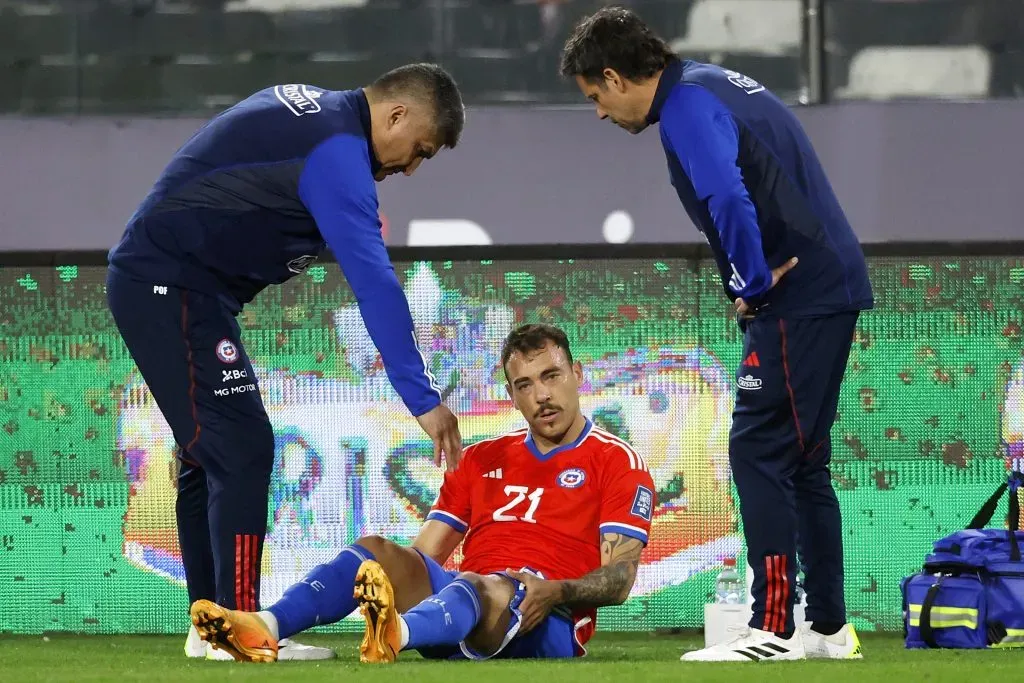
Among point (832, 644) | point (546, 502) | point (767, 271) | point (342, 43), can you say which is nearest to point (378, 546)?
point (546, 502)

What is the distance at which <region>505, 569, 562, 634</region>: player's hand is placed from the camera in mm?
3318

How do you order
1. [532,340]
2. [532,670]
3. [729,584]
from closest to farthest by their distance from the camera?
[532,670], [532,340], [729,584]

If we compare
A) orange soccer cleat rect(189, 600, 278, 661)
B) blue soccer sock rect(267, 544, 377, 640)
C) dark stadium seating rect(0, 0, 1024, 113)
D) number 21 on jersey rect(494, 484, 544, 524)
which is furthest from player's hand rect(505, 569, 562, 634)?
dark stadium seating rect(0, 0, 1024, 113)

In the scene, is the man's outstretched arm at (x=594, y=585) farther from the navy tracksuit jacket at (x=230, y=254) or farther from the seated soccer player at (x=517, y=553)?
the navy tracksuit jacket at (x=230, y=254)

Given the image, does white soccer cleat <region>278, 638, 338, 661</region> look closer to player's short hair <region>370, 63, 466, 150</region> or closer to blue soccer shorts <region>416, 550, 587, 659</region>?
blue soccer shorts <region>416, 550, 587, 659</region>

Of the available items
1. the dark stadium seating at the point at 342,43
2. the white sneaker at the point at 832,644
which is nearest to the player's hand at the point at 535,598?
the white sneaker at the point at 832,644

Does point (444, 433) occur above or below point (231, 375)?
below

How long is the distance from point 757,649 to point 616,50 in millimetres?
1420

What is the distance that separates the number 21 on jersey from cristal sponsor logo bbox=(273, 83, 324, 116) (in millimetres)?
1031

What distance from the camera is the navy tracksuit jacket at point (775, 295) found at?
3404 mm

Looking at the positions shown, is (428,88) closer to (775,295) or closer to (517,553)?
(775,295)

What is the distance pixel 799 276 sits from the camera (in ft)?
11.4

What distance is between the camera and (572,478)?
142 inches

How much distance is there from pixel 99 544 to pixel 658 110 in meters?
2.66
